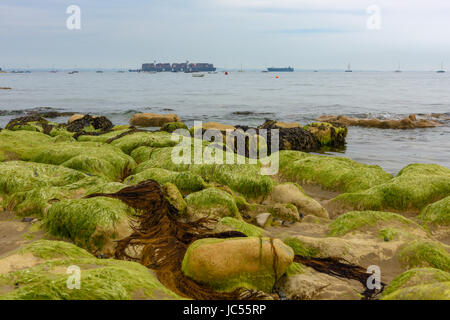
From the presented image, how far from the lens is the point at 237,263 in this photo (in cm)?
427

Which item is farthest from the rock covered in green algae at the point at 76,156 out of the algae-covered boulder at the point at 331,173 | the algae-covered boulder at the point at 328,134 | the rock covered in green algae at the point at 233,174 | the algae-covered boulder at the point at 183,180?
the algae-covered boulder at the point at 328,134

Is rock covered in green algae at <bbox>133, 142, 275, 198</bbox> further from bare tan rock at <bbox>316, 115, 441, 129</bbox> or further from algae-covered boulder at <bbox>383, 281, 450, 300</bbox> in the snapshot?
bare tan rock at <bbox>316, 115, 441, 129</bbox>

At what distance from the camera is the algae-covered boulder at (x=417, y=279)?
4062 millimetres

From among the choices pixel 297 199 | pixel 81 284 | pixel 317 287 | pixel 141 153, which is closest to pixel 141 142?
pixel 141 153

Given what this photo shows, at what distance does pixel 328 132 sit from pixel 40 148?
49.2ft

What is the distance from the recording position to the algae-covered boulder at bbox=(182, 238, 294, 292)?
421 centimetres

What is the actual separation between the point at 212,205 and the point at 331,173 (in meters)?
4.99

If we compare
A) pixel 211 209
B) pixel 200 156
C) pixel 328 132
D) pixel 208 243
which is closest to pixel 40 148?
pixel 200 156

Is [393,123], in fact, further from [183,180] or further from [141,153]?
[183,180]

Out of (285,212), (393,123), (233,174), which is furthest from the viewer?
(393,123)

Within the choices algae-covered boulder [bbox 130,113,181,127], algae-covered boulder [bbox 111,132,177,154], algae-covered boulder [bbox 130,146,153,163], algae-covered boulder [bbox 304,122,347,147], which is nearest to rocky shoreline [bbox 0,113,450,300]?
algae-covered boulder [bbox 130,146,153,163]

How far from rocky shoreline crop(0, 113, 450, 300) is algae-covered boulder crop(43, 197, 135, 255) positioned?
0.02 meters
